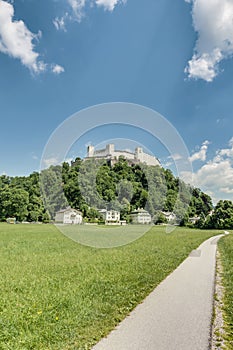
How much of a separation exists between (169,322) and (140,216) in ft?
43.3

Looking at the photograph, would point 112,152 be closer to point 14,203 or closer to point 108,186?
point 108,186

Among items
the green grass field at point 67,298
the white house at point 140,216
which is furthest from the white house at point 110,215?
the green grass field at point 67,298

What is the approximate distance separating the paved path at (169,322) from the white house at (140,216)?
29.4 ft

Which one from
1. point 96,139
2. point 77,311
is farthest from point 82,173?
point 77,311

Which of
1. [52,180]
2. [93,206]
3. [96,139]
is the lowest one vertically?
[93,206]

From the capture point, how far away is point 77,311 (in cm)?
574

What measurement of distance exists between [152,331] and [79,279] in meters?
4.38

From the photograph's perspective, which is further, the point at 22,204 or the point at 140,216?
the point at 22,204

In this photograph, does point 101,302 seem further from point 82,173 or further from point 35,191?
point 35,191

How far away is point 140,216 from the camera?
1839 centimetres

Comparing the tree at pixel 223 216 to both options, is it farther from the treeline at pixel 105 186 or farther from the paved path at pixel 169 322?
the paved path at pixel 169 322

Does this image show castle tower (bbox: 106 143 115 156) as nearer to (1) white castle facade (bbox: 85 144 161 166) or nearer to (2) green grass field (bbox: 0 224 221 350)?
(1) white castle facade (bbox: 85 144 161 166)

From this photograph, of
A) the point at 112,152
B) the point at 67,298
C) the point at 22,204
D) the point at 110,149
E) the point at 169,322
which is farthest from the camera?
the point at 22,204

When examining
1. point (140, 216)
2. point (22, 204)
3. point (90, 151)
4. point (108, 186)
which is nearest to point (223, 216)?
point (22, 204)
